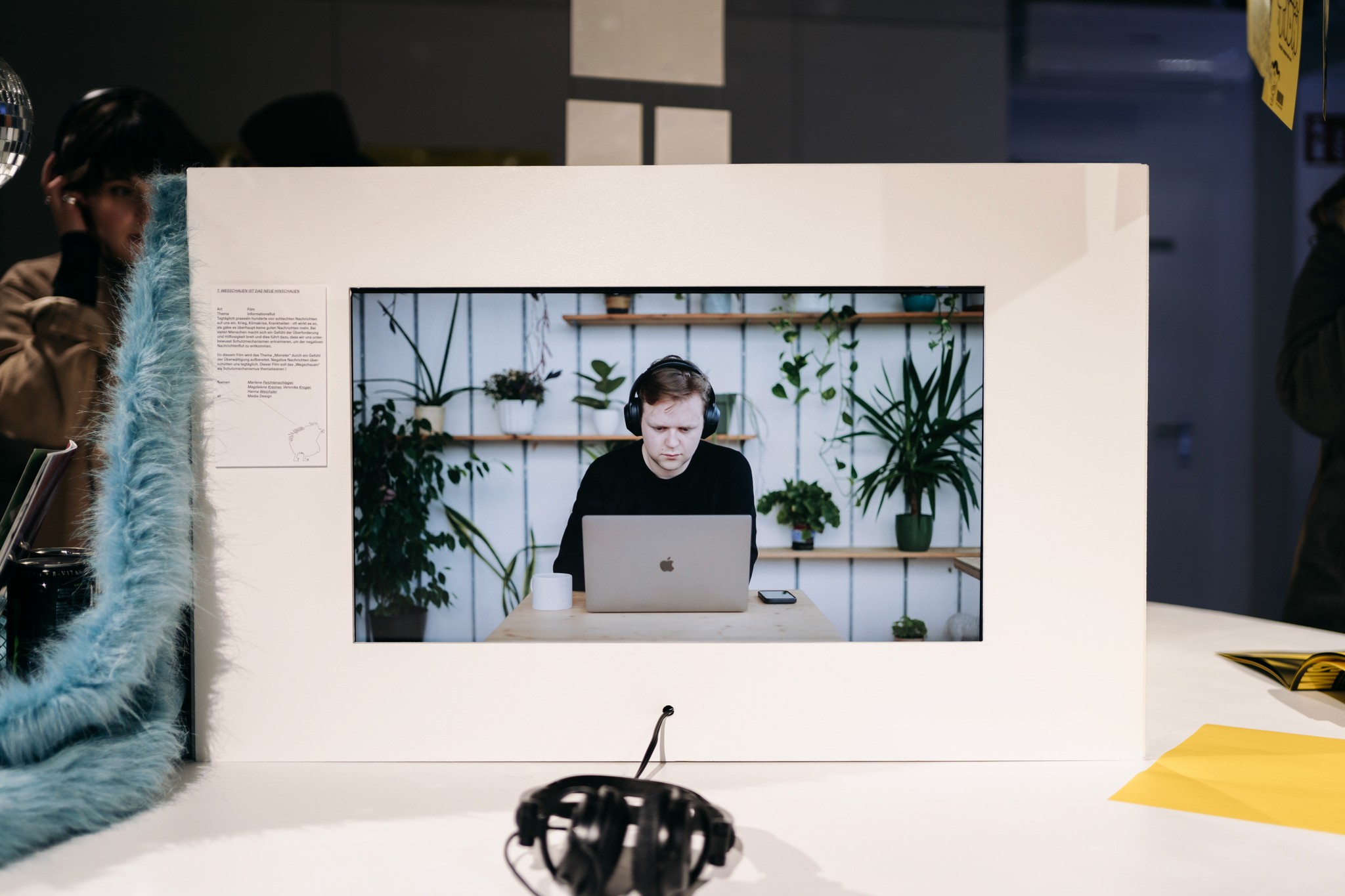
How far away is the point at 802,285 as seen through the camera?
76 centimetres

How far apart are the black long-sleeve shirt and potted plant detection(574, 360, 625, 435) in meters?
0.03

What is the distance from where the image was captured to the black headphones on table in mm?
495

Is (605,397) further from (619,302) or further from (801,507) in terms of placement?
(801,507)

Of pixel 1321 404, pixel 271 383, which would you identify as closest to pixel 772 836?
pixel 271 383

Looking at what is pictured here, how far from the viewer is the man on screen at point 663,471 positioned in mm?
751

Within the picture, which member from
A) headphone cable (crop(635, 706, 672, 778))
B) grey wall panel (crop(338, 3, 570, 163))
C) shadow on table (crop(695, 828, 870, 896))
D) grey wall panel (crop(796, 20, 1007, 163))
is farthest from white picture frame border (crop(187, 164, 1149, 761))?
grey wall panel (crop(796, 20, 1007, 163))

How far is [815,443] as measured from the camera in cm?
77

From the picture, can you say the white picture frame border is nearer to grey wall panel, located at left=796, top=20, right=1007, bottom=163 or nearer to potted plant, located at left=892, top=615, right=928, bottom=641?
potted plant, located at left=892, top=615, right=928, bottom=641

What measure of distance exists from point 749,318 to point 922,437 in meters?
0.21

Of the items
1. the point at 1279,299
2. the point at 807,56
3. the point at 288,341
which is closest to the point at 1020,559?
the point at 288,341

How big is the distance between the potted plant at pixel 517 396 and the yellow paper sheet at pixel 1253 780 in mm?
620

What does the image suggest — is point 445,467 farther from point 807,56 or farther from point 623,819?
point 807,56

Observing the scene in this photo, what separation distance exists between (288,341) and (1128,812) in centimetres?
85

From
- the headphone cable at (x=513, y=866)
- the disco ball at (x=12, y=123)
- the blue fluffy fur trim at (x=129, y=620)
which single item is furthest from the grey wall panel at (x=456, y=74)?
the headphone cable at (x=513, y=866)
